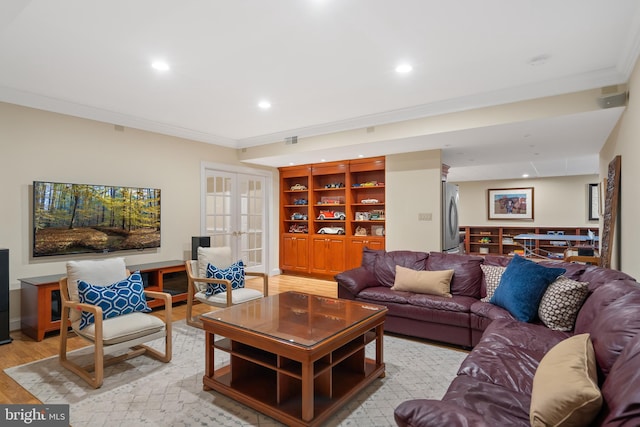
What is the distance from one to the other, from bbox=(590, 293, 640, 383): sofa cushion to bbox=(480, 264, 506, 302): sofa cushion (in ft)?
5.09

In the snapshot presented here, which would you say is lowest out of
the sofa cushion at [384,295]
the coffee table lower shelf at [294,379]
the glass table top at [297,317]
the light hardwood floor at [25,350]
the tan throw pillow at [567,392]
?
the light hardwood floor at [25,350]

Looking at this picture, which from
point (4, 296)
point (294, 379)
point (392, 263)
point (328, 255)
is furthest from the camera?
point (328, 255)

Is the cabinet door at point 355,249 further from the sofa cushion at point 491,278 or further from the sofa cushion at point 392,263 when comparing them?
the sofa cushion at point 491,278

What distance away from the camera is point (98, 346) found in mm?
2531

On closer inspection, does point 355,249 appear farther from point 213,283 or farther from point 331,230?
point 213,283

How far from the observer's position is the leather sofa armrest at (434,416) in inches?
47.8

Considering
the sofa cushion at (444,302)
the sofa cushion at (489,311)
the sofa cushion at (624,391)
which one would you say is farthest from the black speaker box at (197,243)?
the sofa cushion at (624,391)

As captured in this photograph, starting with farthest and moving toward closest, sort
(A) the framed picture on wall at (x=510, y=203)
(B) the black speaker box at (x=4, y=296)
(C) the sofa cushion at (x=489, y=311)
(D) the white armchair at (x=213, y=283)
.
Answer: (A) the framed picture on wall at (x=510, y=203), (D) the white armchair at (x=213, y=283), (B) the black speaker box at (x=4, y=296), (C) the sofa cushion at (x=489, y=311)

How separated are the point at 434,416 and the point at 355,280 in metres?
2.67

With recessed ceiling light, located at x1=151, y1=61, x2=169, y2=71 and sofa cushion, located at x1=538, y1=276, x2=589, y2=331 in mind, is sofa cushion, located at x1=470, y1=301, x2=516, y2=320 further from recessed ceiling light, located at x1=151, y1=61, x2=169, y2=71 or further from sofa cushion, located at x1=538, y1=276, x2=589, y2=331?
recessed ceiling light, located at x1=151, y1=61, x2=169, y2=71

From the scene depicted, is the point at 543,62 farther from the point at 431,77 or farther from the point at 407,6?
the point at 407,6

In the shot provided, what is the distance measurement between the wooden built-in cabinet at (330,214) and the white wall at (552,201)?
5.66 m

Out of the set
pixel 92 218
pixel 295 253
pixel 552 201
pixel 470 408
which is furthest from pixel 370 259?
pixel 552 201

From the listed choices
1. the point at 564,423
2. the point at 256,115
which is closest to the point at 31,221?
the point at 256,115
